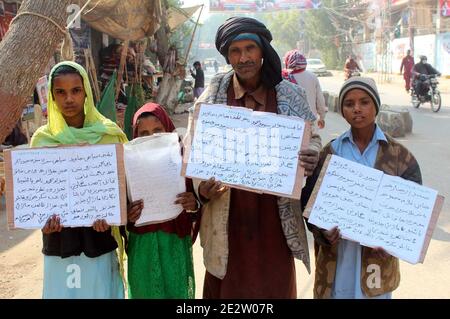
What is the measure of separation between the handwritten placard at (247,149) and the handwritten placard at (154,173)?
13cm

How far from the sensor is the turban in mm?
2080

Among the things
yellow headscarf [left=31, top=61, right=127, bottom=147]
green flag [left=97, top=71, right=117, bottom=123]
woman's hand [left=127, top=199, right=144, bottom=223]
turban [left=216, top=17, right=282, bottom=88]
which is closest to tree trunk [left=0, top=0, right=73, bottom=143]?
yellow headscarf [left=31, top=61, right=127, bottom=147]

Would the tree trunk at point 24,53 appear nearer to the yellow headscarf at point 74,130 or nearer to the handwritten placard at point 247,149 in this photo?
the yellow headscarf at point 74,130

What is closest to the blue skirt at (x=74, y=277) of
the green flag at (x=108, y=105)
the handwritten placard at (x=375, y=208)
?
the handwritten placard at (x=375, y=208)

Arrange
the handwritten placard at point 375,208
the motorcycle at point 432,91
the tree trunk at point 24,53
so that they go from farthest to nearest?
the motorcycle at point 432,91
the tree trunk at point 24,53
the handwritten placard at point 375,208

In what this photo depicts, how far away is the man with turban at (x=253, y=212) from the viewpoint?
2.11m

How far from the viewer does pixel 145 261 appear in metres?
2.26

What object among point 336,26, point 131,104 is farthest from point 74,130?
point 336,26

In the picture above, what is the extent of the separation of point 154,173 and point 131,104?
6168 mm

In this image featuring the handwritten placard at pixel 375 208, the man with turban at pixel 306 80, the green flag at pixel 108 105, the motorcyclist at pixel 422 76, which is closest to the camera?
the handwritten placard at pixel 375 208

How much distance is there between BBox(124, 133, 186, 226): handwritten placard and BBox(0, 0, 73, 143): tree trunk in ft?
4.58

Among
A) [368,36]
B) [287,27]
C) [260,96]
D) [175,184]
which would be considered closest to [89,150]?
[175,184]

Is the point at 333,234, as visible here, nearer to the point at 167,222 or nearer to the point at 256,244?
the point at 256,244

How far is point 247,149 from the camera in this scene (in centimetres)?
205
